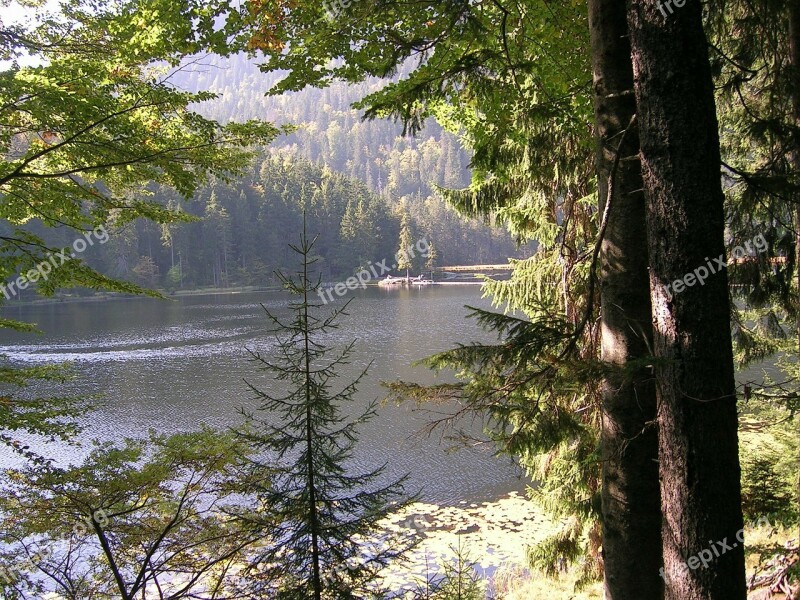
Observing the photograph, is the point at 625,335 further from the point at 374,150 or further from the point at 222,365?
the point at 374,150

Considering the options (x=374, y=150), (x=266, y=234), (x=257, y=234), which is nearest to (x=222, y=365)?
(x=257, y=234)

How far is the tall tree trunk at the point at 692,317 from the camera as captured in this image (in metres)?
2.08

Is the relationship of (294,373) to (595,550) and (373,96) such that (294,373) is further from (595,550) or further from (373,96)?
(595,550)

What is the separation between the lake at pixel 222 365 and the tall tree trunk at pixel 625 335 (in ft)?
2.68

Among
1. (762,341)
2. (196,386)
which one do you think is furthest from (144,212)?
(196,386)

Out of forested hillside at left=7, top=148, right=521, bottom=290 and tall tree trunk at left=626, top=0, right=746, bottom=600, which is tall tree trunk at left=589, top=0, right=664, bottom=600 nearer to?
tall tree trunk at left=626, top=0, right=746, bottom=600

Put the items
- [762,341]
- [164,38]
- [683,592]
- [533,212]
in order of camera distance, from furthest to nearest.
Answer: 1. [762,341]
2. [533,212]
3. [164,38]
4. [683,592]

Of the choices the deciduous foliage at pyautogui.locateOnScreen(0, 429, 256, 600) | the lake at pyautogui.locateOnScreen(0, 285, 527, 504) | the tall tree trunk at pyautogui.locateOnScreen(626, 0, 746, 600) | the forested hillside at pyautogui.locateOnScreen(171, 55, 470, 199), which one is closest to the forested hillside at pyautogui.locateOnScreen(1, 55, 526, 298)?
the lake at pyautogui.locateOnScreen(0, 285, 527, 504)

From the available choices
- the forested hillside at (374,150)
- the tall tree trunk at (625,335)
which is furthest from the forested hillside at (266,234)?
the forested hillside at (374,150)

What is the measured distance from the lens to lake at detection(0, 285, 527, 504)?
13555 millimetres

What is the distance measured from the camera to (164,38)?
3.99 m

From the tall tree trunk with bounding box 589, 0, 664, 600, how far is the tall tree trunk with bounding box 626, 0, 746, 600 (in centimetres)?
54

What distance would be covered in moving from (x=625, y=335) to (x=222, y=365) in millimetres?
21314

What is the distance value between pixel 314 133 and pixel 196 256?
125 meters
